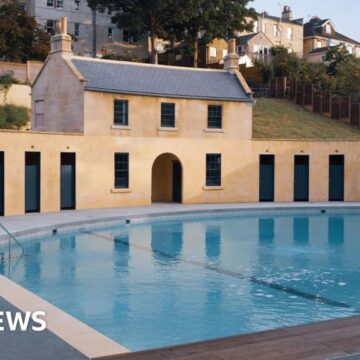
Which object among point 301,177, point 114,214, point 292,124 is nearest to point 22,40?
point 292,124

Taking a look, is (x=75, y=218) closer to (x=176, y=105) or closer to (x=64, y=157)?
(x=64, y=157)

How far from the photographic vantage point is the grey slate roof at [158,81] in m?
29.9

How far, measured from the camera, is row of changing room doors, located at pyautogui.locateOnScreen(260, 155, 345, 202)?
33.9 meters

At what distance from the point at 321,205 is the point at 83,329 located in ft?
79.8

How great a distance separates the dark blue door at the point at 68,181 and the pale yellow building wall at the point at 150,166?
0.24m

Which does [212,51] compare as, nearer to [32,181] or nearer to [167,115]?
[167,115]

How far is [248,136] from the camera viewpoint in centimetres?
3356

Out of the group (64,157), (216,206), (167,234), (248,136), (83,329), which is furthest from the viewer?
(248,136)

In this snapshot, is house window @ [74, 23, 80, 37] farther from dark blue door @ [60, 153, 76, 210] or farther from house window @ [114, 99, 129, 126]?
dark blue door @ [60, 153, 76, 210]

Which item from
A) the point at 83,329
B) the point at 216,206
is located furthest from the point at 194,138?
the point at 83,329

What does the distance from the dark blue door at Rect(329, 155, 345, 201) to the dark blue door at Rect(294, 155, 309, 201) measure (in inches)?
60.3

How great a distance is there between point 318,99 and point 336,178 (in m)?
15.1

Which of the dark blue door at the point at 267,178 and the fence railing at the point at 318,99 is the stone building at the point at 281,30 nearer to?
the fence railing at the point at 318,99

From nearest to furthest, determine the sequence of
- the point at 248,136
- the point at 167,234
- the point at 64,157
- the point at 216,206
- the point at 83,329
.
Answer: the point at 83,329 → the point at 167,234 → the point at 64,157 → the point at 216,206 → the point at 248,136
